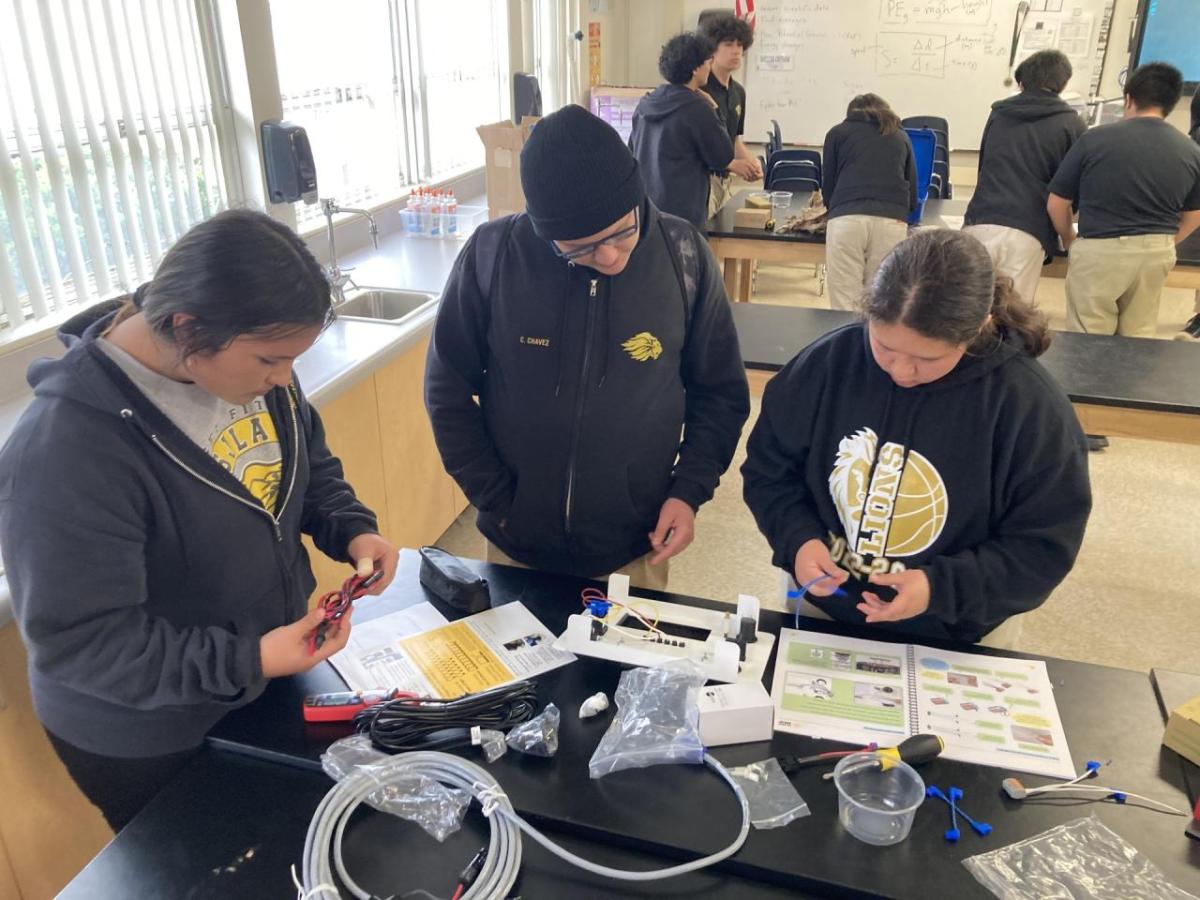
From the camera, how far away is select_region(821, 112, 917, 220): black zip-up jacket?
151 inches

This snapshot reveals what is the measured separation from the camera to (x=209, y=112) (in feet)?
8.36

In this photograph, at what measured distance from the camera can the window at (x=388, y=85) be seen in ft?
10.3

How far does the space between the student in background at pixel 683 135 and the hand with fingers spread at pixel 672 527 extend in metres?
2.58

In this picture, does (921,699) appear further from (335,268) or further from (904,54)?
(904,54)

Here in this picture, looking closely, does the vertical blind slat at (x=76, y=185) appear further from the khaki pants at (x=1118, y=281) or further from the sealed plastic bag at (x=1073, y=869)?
the khaki pants at (x=1118, y=281)

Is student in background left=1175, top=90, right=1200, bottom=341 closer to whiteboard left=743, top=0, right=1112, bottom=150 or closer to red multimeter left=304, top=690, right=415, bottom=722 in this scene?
whiteboard left=743, top=0, right=1112, bottom=150

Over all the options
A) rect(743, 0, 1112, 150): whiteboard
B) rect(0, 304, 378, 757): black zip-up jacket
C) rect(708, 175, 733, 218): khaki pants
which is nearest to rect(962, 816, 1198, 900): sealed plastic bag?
rect(0, 304, 378, 757): black zip-up jacket

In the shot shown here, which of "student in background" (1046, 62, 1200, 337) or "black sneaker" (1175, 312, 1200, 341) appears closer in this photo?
"student in background" (1046, 62, 1200, 337)

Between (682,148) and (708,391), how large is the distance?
2.58 metres

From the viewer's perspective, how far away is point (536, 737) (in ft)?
3.43

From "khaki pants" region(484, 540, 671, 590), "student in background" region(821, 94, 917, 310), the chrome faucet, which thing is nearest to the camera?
"khaki pants" region(484, 540, 671, 590)

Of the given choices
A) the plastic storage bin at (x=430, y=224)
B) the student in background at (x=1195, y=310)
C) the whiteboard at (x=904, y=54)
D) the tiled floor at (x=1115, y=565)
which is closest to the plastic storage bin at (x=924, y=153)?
the student in background at (x=1195, y=310)

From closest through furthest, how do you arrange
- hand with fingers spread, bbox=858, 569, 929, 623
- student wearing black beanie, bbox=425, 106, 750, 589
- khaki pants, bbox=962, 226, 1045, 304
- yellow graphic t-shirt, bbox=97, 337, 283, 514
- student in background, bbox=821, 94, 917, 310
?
yellow graphic t-shirt, bbox=97, 337, 283, 514 < hand with fingers spread, bbox=858, 569, 929, 623 < student wearing black beanie, bbox=425, 106, 750, 589 < student in background, bbox=821, 94, 917, 310 < khaki pants, bbox=962, 226, 1045, 304

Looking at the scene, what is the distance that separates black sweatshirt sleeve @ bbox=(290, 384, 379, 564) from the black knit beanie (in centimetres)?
46
